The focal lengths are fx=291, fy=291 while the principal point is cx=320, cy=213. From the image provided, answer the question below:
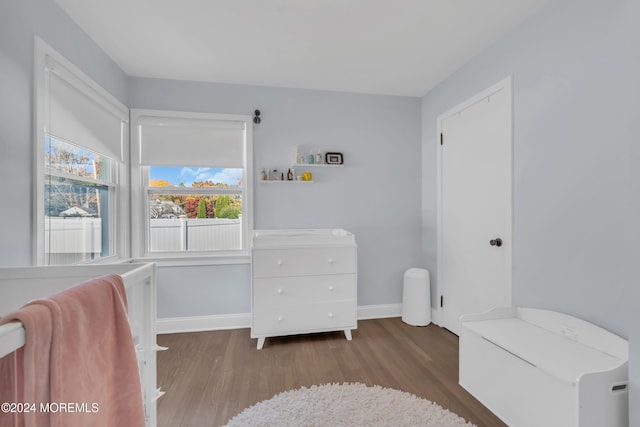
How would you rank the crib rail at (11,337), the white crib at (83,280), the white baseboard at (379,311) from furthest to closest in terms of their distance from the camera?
the white baseboard at (379,311) → the white crib at (83,280) → the crib rail at (11,337)

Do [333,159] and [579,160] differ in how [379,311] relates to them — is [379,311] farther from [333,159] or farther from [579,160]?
[579,160]

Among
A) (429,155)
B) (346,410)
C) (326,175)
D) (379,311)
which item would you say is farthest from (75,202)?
(429,155)

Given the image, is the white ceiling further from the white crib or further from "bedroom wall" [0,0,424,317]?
the white crib

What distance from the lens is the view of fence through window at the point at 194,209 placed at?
2.82 metres

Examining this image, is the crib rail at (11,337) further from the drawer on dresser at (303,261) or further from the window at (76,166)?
the drawer on dresser at (303,261)

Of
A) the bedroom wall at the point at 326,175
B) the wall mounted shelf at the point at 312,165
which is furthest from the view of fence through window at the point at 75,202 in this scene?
the wall mounted shelf at the point at 312,165

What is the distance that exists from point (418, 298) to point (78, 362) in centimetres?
274

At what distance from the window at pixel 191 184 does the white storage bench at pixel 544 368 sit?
2147 millimetres

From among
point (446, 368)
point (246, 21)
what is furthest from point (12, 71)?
point (446, 368)


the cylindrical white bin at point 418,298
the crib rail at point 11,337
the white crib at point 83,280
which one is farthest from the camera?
the cylindrical white bin at point 418,298

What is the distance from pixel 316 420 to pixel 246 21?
2464mm

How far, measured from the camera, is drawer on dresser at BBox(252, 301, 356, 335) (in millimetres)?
2385

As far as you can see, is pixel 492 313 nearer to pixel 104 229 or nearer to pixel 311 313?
pixel 311 313

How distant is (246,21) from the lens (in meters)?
1.93
